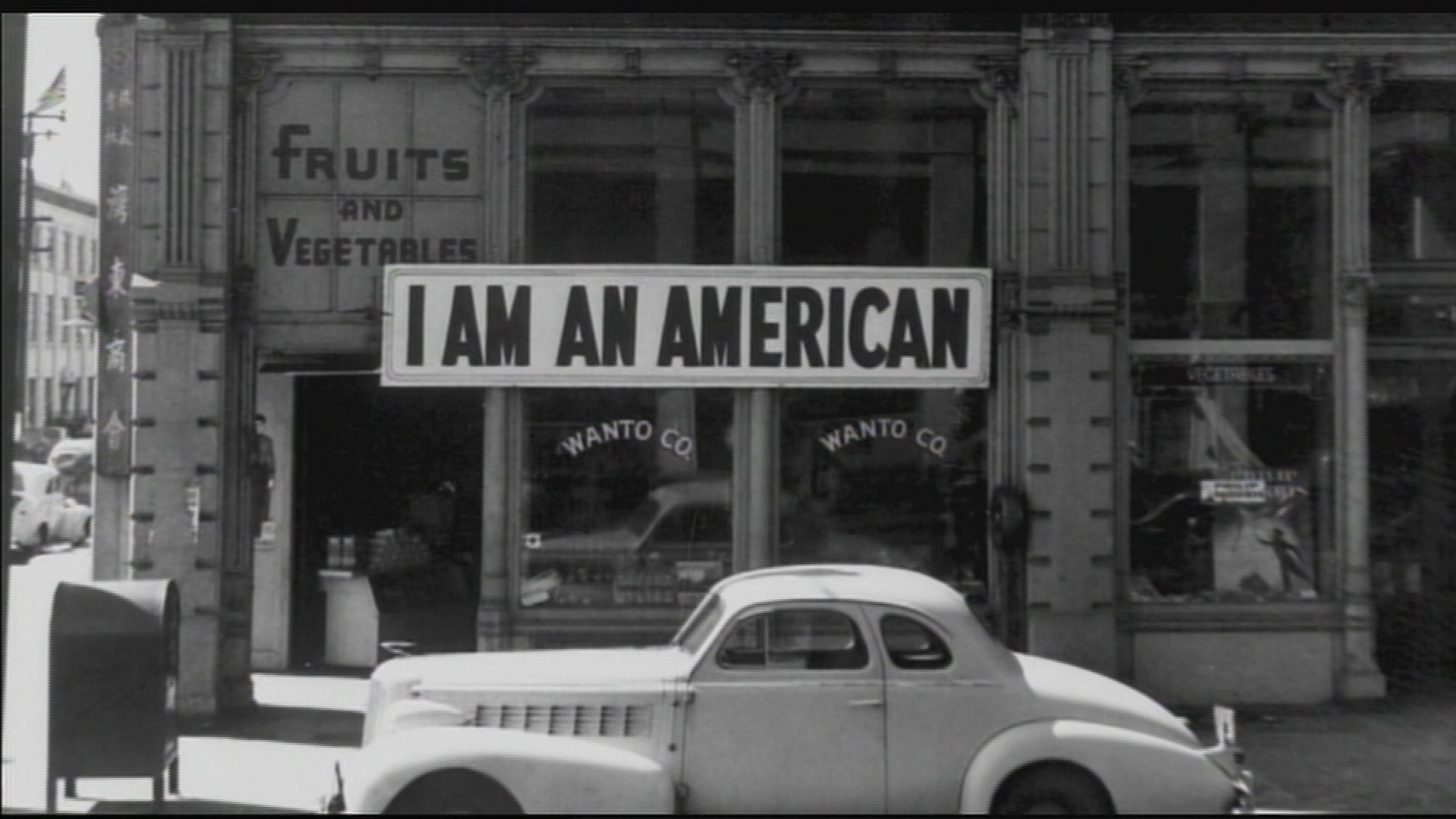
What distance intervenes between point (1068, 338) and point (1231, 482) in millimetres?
1776

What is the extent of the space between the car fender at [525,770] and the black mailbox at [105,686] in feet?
5.78

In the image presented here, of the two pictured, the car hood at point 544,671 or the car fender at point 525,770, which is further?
the car hood at point 544,671

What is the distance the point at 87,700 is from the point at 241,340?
3.79 meters

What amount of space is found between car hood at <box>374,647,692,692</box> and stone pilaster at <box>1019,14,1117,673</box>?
14.5 feet

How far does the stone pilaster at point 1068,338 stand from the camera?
10.9 metres

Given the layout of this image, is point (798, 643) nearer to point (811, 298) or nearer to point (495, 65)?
point (811, 298)

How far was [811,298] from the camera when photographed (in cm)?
1095

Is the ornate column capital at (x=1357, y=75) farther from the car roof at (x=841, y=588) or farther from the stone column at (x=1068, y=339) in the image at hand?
the car roof at (x=841, y=588)

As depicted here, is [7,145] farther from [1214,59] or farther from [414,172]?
[1214,59]

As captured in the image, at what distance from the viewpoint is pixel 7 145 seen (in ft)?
22.7

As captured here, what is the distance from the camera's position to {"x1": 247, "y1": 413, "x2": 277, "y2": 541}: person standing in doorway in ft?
37.1

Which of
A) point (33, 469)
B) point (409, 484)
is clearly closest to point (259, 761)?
point (409, 484)

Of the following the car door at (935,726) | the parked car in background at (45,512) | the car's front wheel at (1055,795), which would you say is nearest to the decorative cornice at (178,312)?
the car door at (935,726)

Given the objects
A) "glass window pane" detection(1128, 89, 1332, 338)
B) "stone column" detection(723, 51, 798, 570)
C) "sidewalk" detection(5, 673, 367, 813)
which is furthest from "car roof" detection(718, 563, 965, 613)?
"glass window pane" detection(1128, 89, 1332, 338)
